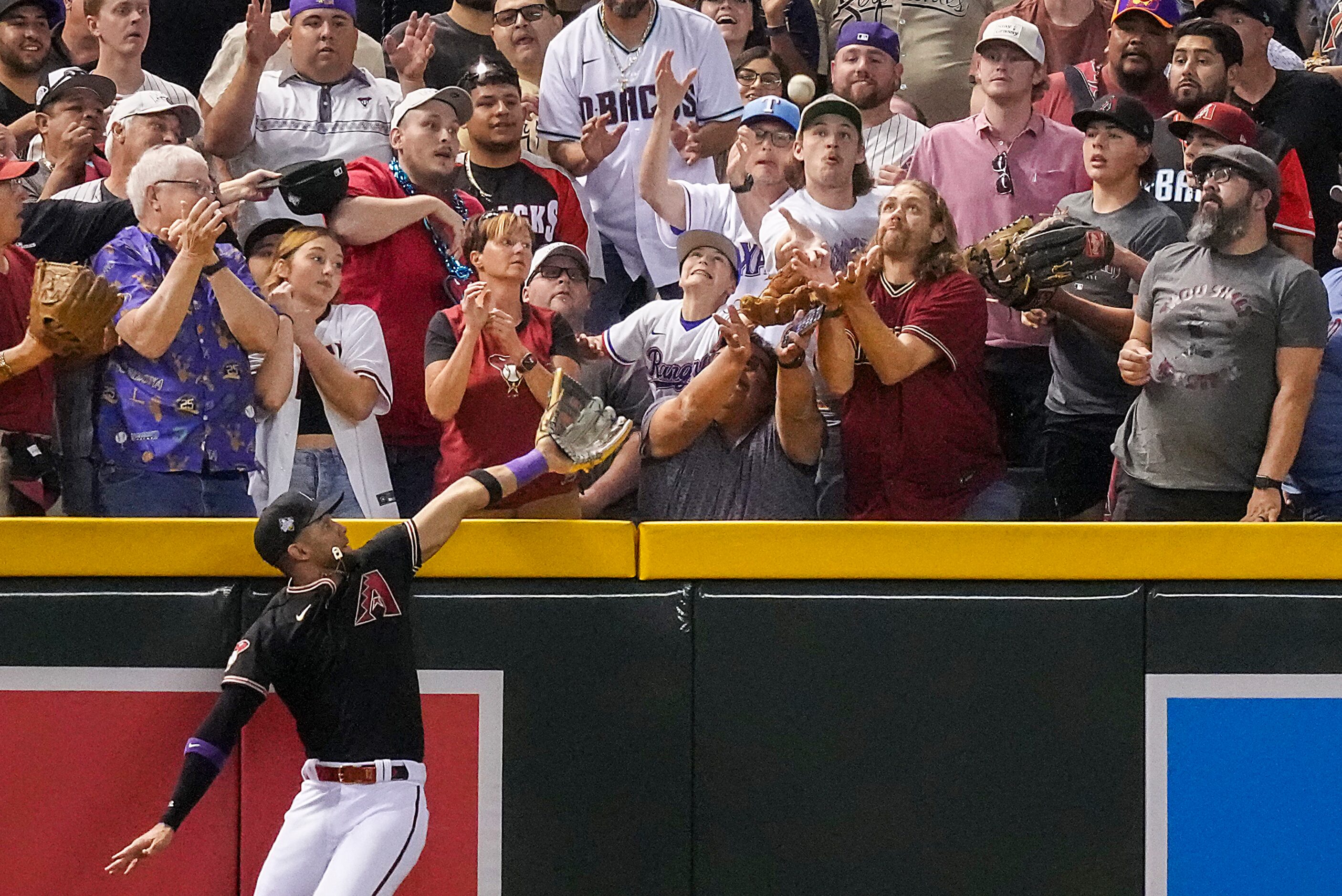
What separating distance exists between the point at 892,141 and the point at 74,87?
275 centimetres

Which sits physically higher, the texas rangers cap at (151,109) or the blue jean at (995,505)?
the texas rangers cap at (151,109)

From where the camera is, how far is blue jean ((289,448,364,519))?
4395 mm

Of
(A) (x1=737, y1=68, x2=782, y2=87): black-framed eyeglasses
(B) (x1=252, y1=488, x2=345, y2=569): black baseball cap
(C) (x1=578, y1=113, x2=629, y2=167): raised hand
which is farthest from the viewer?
(A) (x1=737, y1=68, x2=782, y2=87): black-framed eyeglasses

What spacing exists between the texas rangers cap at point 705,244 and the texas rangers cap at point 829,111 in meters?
0.47

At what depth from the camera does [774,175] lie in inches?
187

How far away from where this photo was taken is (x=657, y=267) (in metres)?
4.84

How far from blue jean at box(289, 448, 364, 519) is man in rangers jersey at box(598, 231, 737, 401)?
91cm

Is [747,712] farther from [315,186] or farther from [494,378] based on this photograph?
[315,186]

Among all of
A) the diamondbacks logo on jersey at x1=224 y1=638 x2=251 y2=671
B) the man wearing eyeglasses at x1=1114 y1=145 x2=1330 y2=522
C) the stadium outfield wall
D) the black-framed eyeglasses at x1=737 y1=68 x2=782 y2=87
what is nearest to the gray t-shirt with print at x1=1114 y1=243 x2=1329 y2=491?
the man wearing eyeglasses at x1=1114 y1=145 x2=1330 y2=522

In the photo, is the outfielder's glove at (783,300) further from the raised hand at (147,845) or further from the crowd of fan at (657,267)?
the raised hand at (147,845)

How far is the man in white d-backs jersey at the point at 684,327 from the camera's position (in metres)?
4.51

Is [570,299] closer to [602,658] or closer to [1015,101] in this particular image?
[602,658]

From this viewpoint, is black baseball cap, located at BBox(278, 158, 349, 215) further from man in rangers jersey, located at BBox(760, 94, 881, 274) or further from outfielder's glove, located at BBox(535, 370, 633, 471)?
man in rangers jersey, located at BBox(760, 94, 881, 274)

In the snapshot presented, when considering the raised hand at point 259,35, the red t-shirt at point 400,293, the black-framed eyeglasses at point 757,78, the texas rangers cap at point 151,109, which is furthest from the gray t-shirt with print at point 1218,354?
the texas rangers cap at point 151,109
